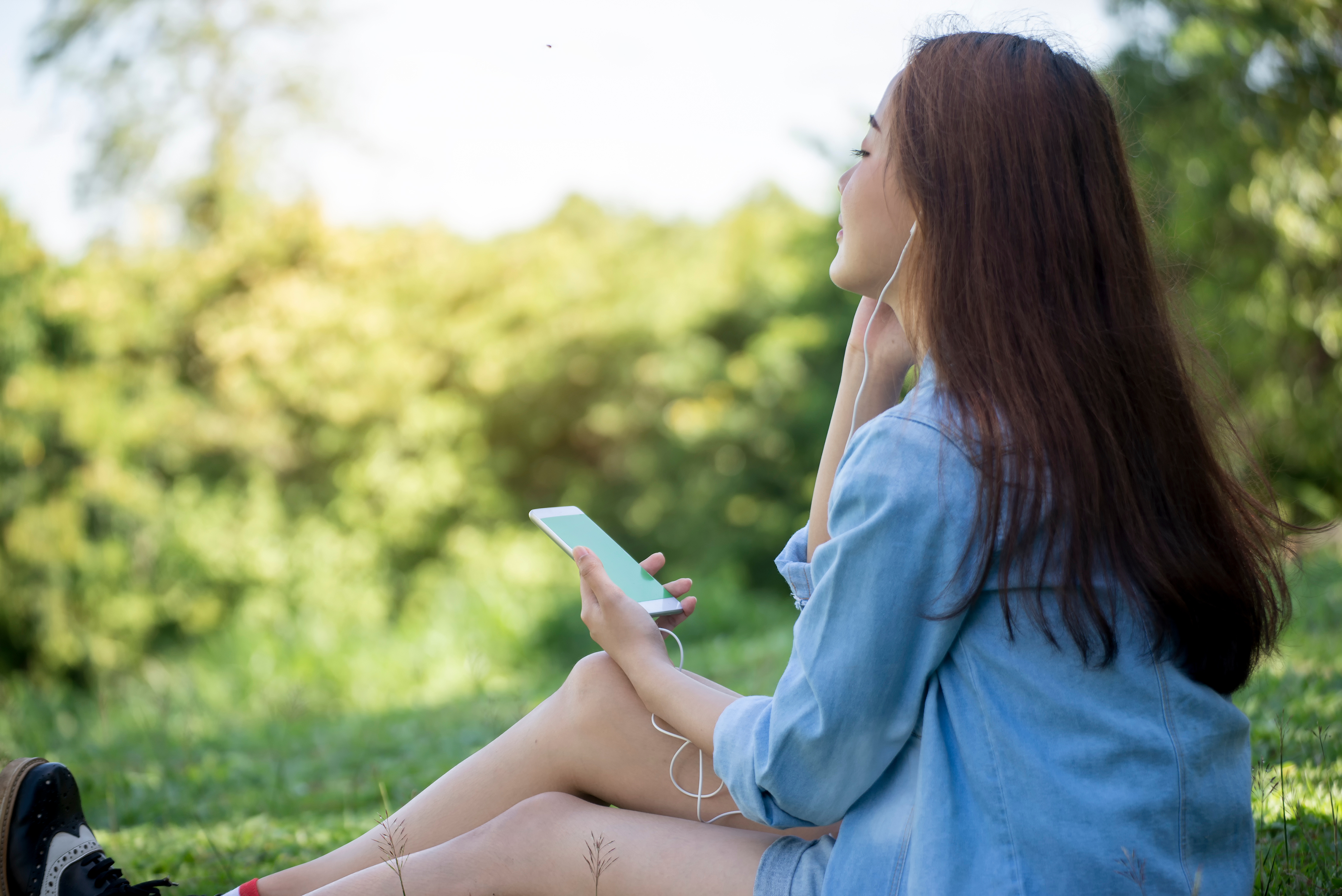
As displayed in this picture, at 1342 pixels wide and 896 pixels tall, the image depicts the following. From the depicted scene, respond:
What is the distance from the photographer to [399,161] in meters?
12.4

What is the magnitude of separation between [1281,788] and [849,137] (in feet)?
23.4

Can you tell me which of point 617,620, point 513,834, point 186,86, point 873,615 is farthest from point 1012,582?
point 186,86

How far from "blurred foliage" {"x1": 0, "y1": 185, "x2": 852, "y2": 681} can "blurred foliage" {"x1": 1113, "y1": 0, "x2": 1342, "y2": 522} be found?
3.11 m

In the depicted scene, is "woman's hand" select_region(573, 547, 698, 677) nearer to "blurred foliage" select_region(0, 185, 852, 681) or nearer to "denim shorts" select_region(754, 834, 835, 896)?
"denim shorts" select_region(754, 834, 835, 896)

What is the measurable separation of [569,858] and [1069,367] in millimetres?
1006

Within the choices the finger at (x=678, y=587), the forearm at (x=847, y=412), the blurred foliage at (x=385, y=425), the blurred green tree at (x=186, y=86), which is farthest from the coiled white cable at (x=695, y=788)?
the blurred green tree at (x=186, y=86)

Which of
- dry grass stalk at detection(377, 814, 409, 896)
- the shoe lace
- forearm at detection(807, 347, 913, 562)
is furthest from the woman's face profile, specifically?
the shoe lace

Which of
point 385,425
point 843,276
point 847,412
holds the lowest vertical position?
point 385,425

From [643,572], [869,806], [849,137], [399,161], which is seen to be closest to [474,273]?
[399,161]

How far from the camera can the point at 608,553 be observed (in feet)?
6.44

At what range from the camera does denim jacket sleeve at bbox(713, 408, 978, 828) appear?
1.19 metres

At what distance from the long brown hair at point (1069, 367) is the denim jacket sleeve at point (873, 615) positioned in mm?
43

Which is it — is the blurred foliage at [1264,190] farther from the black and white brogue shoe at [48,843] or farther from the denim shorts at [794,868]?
the black and white brogue shoe at [48,843]

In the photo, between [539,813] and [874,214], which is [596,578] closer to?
[539,813]
